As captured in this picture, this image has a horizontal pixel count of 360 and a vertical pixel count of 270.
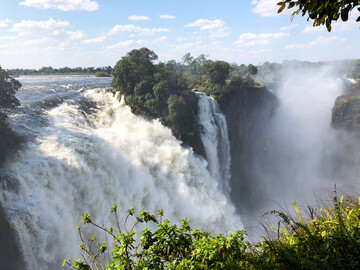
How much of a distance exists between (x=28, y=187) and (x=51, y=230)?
185 centimetres

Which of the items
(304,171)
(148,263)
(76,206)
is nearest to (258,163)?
(304,171)

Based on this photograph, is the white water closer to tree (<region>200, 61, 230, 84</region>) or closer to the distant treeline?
tree (<region>200, 61, 230, 84</region>)

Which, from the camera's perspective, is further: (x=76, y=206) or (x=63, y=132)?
(x=63, y=132)

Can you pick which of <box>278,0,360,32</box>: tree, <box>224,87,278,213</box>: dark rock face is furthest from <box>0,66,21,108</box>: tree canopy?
<box>224,87,278,213</box>: dark rock face

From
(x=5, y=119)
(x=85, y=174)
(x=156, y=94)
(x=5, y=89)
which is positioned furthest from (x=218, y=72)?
(x=85, y=174)

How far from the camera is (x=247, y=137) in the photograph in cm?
3322

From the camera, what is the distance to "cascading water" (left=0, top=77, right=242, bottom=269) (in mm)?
9594

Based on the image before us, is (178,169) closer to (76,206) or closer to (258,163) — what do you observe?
(76,206)

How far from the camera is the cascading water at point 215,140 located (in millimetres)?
24516

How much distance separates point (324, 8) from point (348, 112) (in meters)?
34.8

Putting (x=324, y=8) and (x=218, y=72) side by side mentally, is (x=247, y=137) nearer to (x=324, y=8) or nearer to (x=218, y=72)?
(x=218, y=72)

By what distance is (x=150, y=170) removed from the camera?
54.2 ft

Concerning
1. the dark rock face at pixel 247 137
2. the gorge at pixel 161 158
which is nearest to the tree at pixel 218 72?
the gorge at pixel 161 158

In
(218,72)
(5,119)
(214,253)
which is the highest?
(218,72)
